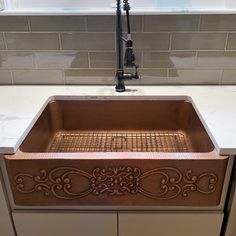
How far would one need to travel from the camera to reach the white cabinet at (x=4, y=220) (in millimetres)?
881

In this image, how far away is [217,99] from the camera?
1102mm

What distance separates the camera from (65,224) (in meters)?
0.92

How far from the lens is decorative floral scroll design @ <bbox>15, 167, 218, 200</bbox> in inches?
31.7

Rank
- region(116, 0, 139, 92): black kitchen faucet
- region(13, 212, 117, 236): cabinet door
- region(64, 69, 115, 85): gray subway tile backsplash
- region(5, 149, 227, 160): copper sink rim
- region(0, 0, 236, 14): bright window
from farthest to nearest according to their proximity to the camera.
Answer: region(64, 69, 115, 85): gray subway tile backsplash
region(0, 0, 236, 14): bright window
region(116, 0, 139, 92): black kitchen faucet
region(13, 212, 117, 236): cabinet door
region(5, 149, 227, 160): copper sink rim

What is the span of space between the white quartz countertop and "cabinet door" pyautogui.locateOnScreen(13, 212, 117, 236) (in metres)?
0.27

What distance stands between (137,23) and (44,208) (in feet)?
2.68

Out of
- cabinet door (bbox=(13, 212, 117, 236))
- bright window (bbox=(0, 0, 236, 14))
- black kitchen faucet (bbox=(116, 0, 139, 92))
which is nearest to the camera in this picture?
cabinet door (bbox=(13, 212, 117, 236))

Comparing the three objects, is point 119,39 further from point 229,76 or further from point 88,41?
point 229,76

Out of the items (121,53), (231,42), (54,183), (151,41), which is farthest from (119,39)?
(54,183)

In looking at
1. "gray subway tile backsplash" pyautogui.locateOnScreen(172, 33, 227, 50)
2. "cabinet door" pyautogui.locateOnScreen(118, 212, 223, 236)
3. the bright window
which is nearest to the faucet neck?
the bright window

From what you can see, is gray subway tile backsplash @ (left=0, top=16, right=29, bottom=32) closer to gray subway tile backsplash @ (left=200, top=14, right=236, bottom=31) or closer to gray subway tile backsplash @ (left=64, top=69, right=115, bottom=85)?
gray subway tile backsplash @ (left=64, top=69, right=115, bottom=85)

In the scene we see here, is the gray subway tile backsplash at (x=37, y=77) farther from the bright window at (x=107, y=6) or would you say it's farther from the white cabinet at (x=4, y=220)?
the white cabinet at (x=4, y=220)

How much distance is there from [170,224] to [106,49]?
2.50 feet

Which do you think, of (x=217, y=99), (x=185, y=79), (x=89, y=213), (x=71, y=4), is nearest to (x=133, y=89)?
(x=185, y=79)
